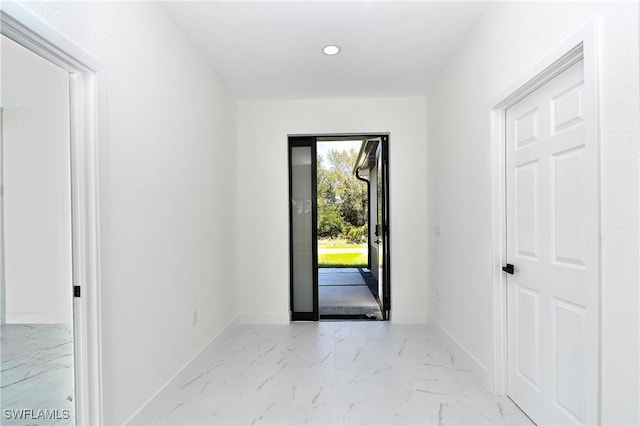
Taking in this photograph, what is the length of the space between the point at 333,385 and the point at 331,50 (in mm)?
2692

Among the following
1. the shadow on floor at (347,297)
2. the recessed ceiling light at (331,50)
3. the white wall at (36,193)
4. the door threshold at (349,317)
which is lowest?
the shadow on floor at (347,297)

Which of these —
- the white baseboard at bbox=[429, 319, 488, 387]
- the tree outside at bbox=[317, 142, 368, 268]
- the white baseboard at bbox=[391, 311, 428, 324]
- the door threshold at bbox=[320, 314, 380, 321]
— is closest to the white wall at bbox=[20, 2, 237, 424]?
the door threshold at bbox=[320, 314, 380, 321]

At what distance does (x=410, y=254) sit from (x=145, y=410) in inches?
121

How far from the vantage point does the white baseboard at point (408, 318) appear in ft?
→ 13.8

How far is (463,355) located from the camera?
2971mm

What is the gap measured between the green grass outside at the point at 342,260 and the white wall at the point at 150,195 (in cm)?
610

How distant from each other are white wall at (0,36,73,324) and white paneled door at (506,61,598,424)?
2407 mm

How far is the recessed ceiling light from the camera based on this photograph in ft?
9.63

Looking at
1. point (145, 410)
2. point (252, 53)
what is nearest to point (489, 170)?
point (252, 53)

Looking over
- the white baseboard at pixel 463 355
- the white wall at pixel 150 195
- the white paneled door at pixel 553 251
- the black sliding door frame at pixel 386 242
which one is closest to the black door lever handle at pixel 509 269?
the white paneled door at pixel 553 251

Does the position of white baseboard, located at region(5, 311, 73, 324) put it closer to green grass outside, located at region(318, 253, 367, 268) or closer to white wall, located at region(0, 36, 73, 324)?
white wall, located at region(0, 36, 73, 324)

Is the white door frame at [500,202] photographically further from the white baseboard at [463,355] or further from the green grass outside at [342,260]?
the green grass outside at [342,260]

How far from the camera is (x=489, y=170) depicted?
2.47 metres

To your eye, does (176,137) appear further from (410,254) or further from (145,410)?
(410,254)
